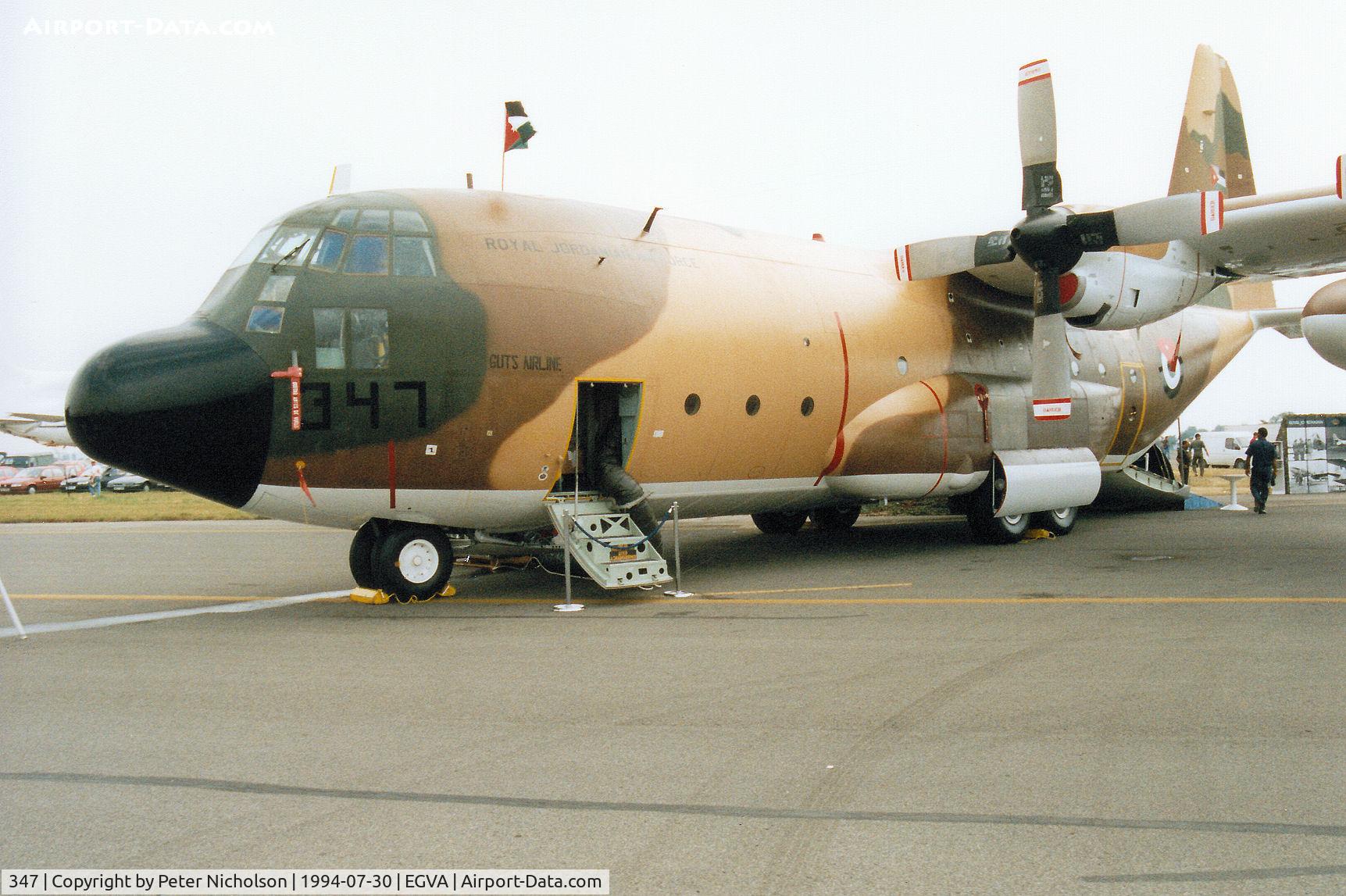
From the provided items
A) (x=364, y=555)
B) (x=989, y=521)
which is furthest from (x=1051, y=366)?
(x=364, y=555)

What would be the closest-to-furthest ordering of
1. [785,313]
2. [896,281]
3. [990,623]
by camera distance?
[990,623] < [785,313] < [896,281]

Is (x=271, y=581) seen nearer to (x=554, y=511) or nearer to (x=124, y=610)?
(x=124, y=610)

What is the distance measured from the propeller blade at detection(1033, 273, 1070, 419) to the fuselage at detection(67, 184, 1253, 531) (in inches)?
38.5

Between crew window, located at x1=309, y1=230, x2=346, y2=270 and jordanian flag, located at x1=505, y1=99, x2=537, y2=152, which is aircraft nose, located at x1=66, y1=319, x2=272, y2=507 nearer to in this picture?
crew window, located at x1=309, y1=230, x2=346, y2=270

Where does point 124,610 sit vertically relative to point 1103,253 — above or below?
below

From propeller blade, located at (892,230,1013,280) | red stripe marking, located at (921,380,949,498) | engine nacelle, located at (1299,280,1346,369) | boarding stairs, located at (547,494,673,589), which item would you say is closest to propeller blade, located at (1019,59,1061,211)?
propeller blade, located at (892,230,1013,280)

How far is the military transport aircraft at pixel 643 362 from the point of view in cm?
938

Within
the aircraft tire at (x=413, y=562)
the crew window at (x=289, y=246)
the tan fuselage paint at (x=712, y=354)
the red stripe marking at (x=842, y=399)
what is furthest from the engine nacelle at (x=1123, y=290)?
the crew window at (x=289, y=246)

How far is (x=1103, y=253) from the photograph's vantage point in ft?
42.8

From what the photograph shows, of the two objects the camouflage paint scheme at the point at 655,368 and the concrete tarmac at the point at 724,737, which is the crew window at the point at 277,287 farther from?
the concrete tarmac at the point at 724,737

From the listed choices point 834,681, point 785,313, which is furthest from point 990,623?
point 785,313

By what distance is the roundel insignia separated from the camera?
57.2ft

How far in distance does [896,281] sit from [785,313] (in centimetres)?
272

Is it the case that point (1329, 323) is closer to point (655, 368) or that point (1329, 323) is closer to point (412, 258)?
point (655, 368)
